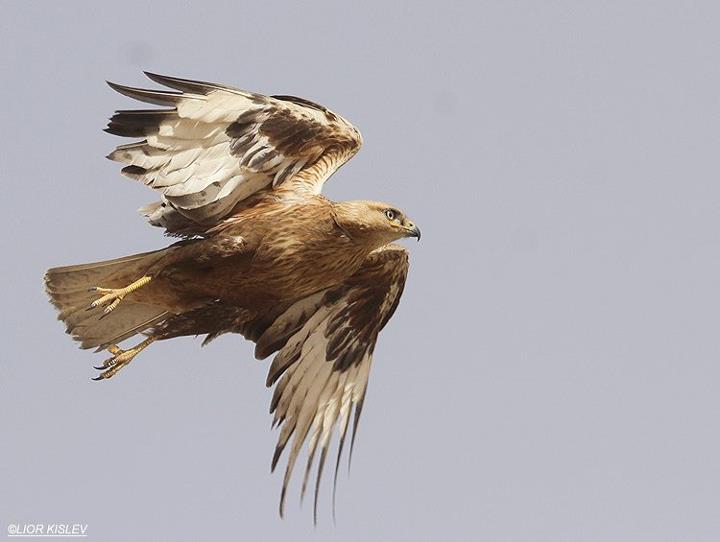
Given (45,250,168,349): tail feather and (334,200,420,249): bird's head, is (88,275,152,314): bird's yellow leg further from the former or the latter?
(334,200,420,249): bird's head

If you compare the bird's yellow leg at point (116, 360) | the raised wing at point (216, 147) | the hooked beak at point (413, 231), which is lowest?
the bird's yellow leg at point (116, 360)

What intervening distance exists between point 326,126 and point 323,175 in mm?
463

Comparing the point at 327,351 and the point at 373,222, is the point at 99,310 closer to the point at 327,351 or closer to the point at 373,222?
the point at 327,351

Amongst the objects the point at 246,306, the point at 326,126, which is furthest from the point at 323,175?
the point at 246,306

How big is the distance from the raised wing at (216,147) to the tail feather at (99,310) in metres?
0.58

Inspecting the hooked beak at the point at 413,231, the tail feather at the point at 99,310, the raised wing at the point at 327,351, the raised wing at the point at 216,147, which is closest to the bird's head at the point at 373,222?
the hooked beak at the point at 413,231

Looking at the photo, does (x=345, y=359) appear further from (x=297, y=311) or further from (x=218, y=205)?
(x=218, y=205)

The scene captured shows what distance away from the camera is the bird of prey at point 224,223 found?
12.0 meters

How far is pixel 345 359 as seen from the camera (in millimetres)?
14344

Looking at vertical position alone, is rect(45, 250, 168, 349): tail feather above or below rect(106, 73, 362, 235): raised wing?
below

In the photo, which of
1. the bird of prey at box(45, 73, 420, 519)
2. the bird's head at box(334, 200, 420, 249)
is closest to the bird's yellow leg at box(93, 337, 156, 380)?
the bird of prey at box(45, 73, 420, 519)

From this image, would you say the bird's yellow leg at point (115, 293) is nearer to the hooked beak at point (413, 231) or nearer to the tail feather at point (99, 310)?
the tail feather at point (99, 310)

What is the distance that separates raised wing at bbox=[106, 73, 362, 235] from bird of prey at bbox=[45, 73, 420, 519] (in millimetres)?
11

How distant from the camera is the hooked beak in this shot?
41.6ft
